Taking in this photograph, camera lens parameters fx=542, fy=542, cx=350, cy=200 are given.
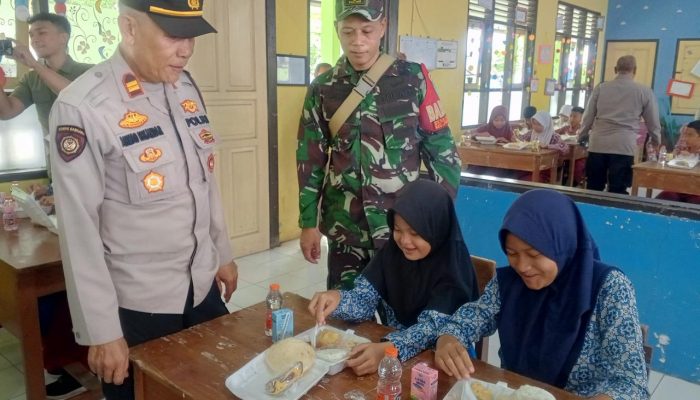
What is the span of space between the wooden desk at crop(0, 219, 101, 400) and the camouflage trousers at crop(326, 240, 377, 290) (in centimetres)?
104

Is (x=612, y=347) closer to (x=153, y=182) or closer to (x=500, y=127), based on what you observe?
(x=153, y=182)

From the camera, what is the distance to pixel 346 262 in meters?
2.04

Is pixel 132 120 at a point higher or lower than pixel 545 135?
higher

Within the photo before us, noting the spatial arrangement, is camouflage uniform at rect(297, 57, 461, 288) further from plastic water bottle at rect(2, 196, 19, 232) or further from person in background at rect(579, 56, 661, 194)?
person in background at rect(579, 56, 661, 194)

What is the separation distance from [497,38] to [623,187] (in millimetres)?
3335

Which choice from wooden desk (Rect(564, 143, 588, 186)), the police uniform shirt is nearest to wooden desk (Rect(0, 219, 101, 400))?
the police uniform shirt

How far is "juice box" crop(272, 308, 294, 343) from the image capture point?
1442mm

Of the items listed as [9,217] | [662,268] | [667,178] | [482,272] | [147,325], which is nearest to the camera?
[147,325]

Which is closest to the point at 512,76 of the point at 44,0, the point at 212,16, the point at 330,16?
the point at 330,16

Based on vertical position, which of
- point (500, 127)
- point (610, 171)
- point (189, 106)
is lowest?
point (610, 171)

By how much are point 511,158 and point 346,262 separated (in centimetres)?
370

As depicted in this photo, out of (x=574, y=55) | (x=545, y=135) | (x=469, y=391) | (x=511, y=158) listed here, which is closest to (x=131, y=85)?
(x=469, y=391)

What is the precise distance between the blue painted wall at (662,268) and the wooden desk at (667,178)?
1993 millimetres

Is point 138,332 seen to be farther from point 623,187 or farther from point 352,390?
point 623,187
